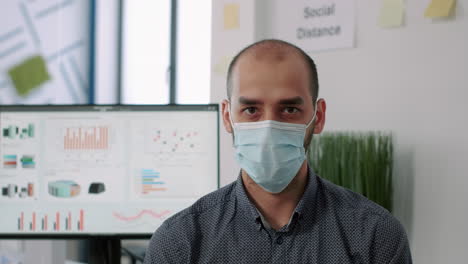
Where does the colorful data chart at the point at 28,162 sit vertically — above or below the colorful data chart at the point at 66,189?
above

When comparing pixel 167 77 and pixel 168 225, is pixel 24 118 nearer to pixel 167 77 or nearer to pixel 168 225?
pixel 168 225

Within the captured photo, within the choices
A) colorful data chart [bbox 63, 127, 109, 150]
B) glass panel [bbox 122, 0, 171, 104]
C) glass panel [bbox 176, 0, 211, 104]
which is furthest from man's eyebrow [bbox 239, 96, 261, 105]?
glass panel [bbox 122, 0, 171, 104]

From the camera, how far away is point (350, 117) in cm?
188

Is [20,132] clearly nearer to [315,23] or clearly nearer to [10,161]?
[10,161]

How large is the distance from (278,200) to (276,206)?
1 centimetres

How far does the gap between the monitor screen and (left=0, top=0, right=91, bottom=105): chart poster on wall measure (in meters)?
1.10

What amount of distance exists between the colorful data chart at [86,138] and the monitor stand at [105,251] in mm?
264

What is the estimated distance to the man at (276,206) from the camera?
114 centimetres

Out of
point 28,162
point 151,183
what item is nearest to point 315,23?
point 151,183

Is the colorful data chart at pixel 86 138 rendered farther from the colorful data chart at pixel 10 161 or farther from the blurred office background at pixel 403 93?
the blurred office background at pixel 403 93

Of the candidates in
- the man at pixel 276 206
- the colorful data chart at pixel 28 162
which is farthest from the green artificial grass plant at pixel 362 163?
the colorful data chart at pixel 28 162

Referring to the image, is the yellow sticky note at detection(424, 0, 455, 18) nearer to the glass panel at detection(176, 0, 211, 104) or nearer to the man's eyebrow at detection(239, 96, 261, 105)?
the man's eyebrow at detection(239, 96, 261, 105)

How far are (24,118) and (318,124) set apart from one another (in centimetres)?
89

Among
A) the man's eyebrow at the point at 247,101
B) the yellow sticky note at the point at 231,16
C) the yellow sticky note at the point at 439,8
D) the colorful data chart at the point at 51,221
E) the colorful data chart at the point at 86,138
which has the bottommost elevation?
the colorful data chart at the point at 51,221
